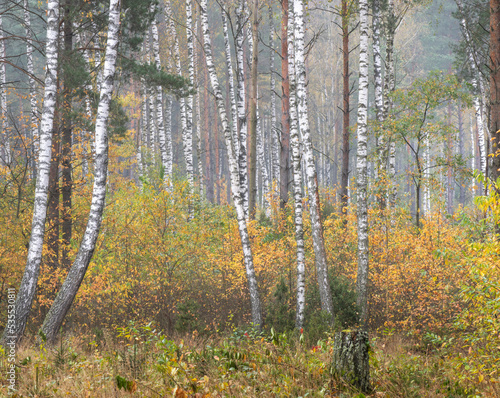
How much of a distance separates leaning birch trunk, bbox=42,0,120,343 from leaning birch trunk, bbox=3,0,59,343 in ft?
1.54

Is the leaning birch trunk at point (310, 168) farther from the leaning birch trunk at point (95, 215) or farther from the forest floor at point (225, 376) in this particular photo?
the leaning birch trunk at point (95, 215)

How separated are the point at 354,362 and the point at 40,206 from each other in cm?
565

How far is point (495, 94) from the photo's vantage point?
7418 mm

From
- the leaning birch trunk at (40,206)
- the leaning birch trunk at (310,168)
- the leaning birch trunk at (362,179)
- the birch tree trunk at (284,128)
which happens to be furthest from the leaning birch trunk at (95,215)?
the birch tree trunk at (284,128)

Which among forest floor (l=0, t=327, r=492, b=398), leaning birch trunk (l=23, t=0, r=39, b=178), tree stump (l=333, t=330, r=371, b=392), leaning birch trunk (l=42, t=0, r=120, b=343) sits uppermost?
leaning birch trunk (l=23, t=0, r=39, b=178)

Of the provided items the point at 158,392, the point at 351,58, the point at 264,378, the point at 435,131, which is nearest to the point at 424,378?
the point at 264,378

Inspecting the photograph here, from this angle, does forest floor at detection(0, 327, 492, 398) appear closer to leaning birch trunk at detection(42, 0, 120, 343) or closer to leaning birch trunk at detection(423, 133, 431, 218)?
leaning birch trunk at detection(42, 0, 120, 343)

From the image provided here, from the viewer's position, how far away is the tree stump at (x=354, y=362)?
396 cm

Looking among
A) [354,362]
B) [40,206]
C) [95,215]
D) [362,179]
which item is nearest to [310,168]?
[362,179]

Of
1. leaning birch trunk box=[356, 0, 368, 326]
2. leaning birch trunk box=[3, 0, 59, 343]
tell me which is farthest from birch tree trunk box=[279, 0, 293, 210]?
leaning birch trunk box=[3, 0, 59, 343]

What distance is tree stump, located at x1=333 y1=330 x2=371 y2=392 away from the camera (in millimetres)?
3965

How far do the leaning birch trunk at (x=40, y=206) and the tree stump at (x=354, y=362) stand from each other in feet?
17.3

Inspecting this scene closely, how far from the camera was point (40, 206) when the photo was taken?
684 cm

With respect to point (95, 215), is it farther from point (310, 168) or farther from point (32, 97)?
point (32, 97)
